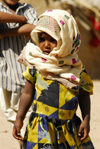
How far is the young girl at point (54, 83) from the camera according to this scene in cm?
288

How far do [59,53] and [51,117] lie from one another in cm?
47

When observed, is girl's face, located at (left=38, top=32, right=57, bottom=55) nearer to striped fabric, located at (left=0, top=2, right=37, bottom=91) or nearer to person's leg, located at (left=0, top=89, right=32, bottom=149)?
striped fabric, located at (left=0, top=2, right=37, bottom=91)

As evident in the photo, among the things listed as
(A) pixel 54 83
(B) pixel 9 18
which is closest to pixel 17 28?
(B) pixel 9 18

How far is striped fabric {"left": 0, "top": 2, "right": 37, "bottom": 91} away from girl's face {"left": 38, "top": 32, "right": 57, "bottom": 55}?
1.00 m

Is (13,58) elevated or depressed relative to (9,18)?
depressed

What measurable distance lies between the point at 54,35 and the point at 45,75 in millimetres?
293

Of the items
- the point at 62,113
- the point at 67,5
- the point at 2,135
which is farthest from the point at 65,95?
the point at 67,5

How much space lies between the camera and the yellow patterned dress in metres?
2.92

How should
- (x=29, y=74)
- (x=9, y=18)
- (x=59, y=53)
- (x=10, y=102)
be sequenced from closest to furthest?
1. (x=59, y=53)
2. (x=29, y=74)
3. (x=9, y=18)
4. (x=10, y=102)

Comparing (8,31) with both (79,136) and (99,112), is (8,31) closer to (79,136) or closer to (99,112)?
(79,136)

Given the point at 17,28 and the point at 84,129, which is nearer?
the point at 84,129

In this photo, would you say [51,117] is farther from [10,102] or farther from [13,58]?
[10,102]

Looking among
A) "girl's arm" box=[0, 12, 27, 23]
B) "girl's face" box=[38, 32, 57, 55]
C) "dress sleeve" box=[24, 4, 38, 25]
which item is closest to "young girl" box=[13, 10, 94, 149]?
"girl's face" box=[38, 32, 57, 55]

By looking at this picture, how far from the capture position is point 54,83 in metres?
2.93
